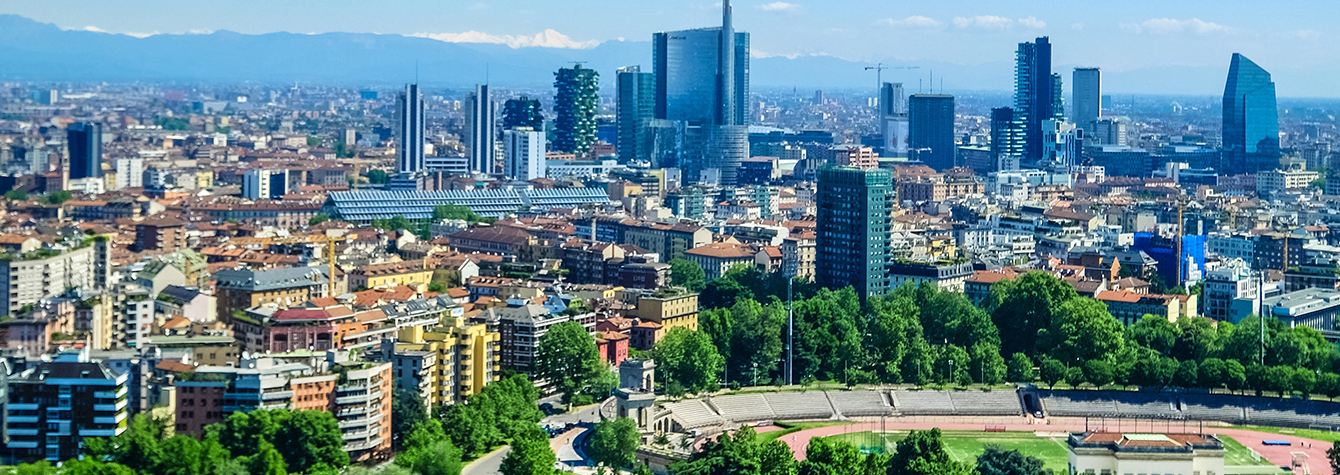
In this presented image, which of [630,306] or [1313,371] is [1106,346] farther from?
[630,306]

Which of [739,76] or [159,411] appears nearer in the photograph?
[159,411]

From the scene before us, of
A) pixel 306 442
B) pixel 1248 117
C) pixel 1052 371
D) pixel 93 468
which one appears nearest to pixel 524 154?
pixel 1248 117

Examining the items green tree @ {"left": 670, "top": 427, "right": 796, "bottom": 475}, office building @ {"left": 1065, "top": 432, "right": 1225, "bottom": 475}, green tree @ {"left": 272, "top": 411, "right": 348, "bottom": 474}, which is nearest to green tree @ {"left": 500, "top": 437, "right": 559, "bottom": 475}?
green tree @ {"left": 670, "top": 427, "right": 796, "bottom": 475}

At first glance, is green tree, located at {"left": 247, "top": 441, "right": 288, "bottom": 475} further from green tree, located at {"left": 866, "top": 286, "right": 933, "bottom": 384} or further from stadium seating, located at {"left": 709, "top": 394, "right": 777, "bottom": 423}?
green tree, located at {"left": 866, "top": 286, "right": 933, "bottom": 384}

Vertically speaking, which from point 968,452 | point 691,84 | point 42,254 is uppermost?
point 691,84

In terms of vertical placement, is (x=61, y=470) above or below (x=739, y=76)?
below

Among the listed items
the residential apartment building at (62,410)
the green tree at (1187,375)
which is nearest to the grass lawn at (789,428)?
the green tree at (1187,375)

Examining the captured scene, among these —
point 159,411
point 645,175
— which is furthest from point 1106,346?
point 645,175

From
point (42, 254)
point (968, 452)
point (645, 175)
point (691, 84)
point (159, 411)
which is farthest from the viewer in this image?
point (691, 84)

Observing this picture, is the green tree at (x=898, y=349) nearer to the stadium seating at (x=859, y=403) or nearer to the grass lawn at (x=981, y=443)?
the stadium seating at (x=859, y=403)
